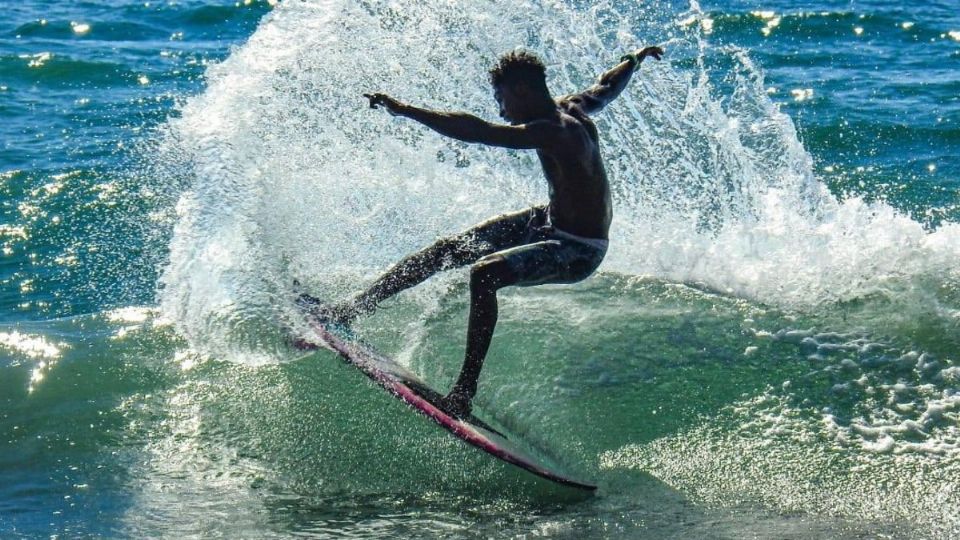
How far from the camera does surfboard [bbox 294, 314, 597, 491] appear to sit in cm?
589

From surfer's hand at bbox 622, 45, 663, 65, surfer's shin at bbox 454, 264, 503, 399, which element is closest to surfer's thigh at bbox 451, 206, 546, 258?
surfer's shin at bbox 454, 264, 503, 399

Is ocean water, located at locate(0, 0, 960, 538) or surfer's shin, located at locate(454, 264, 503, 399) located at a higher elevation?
surfer's shin, located at locate(454, 264, 503, 399)

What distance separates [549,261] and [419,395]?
1.08 m

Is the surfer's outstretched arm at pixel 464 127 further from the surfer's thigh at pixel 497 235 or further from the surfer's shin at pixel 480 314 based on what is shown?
the surfer's thigh at pixel 497 235

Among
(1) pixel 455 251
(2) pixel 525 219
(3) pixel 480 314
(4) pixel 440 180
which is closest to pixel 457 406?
(3) pixel 480 314

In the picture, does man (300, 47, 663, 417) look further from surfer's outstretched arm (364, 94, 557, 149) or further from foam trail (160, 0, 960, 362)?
foam trail (160, 0, 960, 362)

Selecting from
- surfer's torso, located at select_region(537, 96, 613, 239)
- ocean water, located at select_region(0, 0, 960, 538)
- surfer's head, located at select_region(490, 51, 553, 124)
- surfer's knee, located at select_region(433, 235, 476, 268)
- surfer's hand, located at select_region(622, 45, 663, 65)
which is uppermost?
surfer's head, located at select_region(490, 51, 553, 124)

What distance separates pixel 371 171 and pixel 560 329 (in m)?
2.38

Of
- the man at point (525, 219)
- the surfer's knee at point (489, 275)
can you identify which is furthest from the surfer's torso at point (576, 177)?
the surfer's knee at point (489, 275)

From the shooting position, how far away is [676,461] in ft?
20.5

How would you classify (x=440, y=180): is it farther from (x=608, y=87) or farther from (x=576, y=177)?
(x=576, y=177)

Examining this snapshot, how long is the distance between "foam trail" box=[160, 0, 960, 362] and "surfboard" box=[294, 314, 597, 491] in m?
0.69

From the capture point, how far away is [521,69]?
6.14m

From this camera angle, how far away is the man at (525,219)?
6008 millimetres
